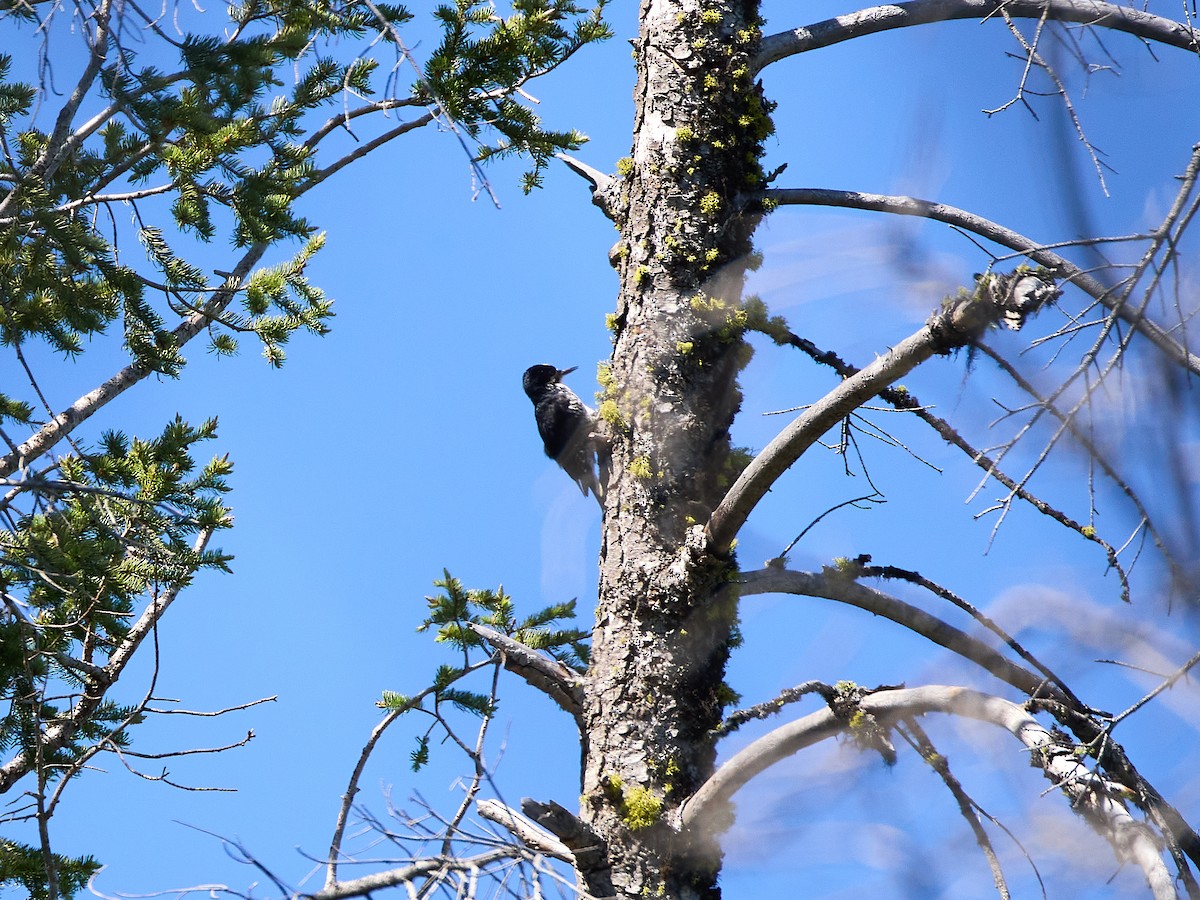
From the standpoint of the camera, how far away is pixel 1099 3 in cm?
329

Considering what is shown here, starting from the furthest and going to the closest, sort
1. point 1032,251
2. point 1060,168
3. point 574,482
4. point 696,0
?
point 574,482 → point 696,0 → point 1032,251 → point 1060,168

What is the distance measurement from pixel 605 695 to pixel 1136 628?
6.09ft

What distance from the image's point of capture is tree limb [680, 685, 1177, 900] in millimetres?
2141

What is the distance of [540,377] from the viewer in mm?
5645

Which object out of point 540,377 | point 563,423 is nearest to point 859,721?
point 563,423

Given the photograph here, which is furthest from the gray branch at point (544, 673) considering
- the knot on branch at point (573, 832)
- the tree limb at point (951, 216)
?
the tree limb at point (951, 216)

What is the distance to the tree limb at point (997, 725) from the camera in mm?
2141

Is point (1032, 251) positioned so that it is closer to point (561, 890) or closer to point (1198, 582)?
point (1198, 582)

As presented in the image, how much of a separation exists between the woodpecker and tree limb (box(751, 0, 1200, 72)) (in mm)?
1692

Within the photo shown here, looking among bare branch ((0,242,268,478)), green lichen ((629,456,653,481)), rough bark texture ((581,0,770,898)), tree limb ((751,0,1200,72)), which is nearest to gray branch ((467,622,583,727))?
rough bark texture ((581,0,770,898))

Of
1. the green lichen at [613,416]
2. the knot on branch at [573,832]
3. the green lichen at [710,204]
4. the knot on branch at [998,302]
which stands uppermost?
the green lichen at [710,204]

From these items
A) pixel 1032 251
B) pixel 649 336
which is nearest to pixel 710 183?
pixel 649 336

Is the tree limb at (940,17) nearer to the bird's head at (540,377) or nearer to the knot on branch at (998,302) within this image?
the knot on branch at (998,302)

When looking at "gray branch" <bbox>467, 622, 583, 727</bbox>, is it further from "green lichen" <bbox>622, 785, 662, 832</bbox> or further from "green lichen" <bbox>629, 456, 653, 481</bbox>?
"green lichen" <bbox>629, 456, 653, 481</bbox>
